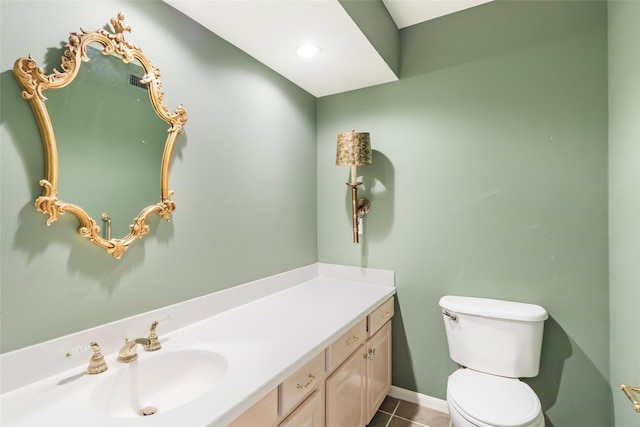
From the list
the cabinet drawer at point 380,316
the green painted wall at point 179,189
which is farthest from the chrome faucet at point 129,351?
the cabinet drawer at point 380,316

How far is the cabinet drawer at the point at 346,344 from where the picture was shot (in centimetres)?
130

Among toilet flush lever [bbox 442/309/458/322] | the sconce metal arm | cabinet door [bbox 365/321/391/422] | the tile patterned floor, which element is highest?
the sconce metal arm

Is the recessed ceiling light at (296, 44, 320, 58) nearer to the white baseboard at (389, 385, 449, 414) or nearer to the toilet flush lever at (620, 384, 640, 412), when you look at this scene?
the toilet flush lever at (620, 384, 640, 412)

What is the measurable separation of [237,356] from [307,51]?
158 centimetres

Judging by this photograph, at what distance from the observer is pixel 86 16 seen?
104cm

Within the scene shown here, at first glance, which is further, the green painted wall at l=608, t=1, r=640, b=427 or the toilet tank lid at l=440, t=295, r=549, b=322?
the toilet tank lid at l=440, t=295, r=549, b=322

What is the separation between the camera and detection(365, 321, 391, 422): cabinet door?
169 cm

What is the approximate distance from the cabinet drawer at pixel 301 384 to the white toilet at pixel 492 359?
0.68 metres

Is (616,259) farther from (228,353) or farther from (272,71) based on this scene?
(272,71)

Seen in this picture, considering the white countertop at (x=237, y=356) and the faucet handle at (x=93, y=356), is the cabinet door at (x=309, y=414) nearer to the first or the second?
the white countertop at (x=237, y=356)

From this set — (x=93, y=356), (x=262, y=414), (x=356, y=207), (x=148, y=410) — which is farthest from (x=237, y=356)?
(x=356, y=207)

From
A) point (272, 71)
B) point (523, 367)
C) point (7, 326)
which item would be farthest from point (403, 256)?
point (7, 326)

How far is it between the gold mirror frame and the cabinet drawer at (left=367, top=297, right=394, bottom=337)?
1.21m

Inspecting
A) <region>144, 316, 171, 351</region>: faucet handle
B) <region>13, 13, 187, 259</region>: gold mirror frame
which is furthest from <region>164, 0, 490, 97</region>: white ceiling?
<region>144, 316, 171, 351</region>: faucet handle
